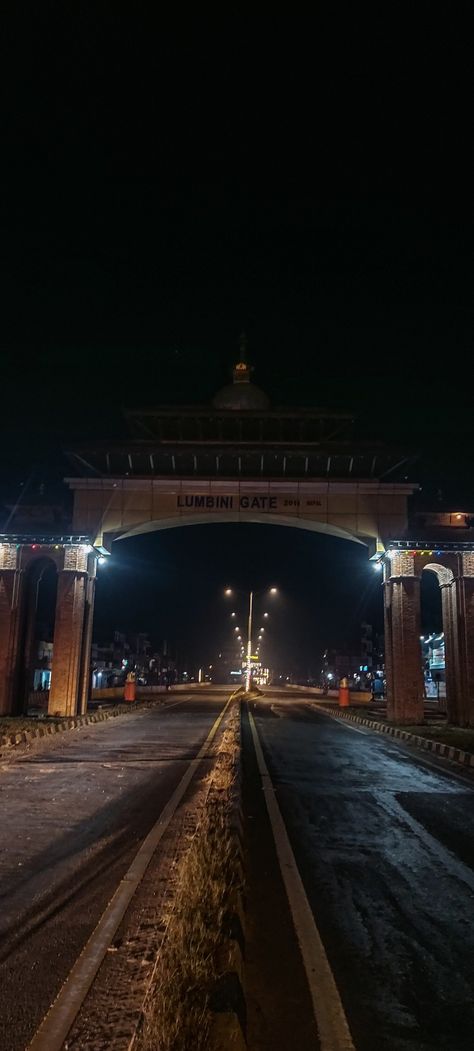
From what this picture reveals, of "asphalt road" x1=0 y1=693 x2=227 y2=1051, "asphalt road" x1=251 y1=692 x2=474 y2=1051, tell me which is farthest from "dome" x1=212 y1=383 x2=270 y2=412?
"asphalt road" x1=251 y1=692 x2=474 y2=1051

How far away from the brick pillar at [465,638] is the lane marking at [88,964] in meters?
22.2

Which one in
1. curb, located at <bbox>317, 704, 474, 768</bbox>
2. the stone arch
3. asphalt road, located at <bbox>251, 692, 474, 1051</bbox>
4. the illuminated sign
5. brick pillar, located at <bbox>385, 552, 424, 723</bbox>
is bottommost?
asphalt road, located at <bbox>251, 692, 474, 1051</bbox>

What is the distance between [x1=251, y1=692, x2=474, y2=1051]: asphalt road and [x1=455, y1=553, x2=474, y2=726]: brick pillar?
45.2 ft

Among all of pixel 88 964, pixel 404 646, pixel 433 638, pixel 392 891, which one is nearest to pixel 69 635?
pixel 404 646

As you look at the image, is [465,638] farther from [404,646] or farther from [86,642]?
[86,642]

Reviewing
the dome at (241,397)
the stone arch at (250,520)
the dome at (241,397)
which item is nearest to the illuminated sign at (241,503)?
the stone arch at (250,520)

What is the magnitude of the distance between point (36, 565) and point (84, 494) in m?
3.64

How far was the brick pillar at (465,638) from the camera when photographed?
94.0ft

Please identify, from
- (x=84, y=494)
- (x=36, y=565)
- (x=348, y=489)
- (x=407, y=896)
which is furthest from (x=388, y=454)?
(x=407, y=896)

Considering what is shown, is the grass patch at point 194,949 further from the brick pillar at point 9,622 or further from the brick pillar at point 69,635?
the brick pillar at point 9,622

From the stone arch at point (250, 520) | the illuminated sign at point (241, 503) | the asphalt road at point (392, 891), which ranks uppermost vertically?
the illuminated sign at point (241, 503)

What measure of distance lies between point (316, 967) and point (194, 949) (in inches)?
40.6

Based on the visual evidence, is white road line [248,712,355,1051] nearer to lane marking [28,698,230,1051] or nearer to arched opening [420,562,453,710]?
lane marking [28,698,230,1051]

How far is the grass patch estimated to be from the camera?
3.42 meters
